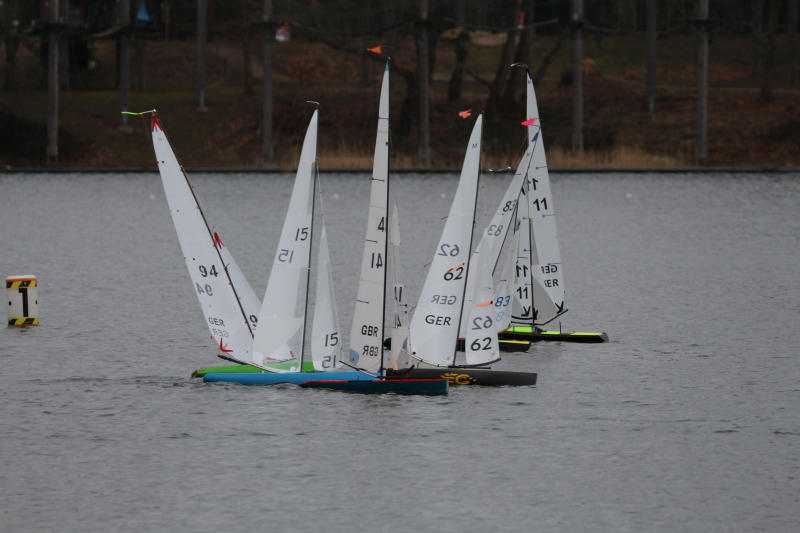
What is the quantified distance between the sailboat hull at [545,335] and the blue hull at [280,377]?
725 centimetres

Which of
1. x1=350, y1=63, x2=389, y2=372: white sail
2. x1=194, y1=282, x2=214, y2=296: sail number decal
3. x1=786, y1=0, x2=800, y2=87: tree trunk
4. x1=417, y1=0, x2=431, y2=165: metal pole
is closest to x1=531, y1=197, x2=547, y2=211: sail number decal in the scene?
x1=350, y1=63, x2=389, y2=372: white sail

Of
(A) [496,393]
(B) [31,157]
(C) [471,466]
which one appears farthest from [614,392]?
(B) [31,157]

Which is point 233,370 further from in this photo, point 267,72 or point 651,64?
point 651,64

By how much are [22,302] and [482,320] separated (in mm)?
13305

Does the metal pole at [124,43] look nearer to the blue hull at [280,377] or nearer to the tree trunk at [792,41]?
the tree trunk at [792,41]

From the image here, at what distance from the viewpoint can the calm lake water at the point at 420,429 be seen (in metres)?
19.9

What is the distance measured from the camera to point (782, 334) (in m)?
35.3

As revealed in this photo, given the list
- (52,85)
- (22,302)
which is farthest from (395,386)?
(52,85)

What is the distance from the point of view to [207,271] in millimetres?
28516

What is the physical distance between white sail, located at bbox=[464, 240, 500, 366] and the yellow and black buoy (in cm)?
1283

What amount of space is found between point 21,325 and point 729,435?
63.3ft

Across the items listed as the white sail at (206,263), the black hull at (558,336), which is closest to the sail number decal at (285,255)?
the white sail at (206,263)

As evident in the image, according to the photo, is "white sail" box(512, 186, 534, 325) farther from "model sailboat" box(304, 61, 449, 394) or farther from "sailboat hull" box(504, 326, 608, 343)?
"model sailboat" box(304, 61, 449, 394)

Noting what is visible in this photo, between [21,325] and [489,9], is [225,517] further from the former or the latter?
[489,9]
